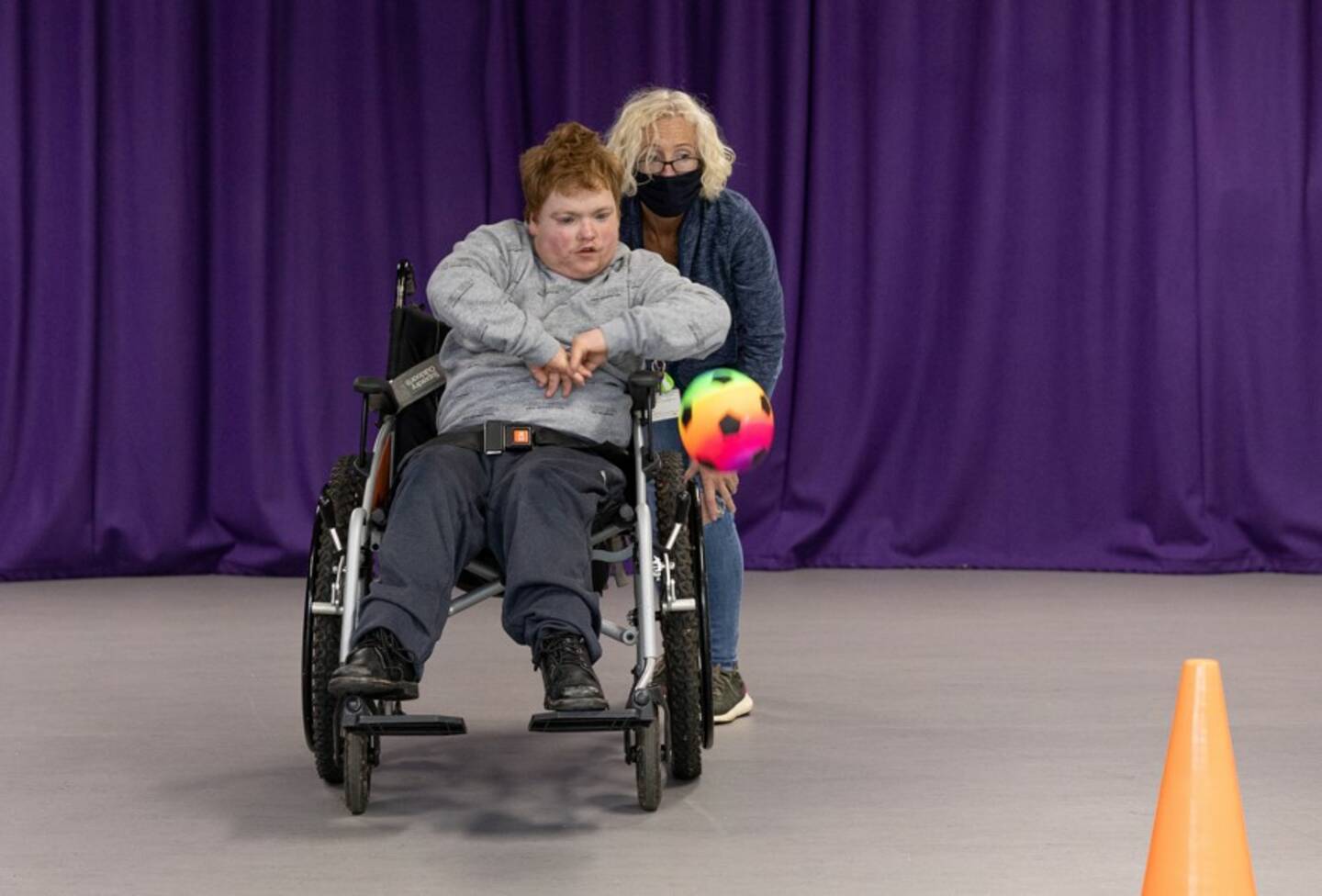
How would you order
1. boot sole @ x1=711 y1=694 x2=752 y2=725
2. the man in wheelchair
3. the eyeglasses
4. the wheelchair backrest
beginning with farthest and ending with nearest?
boot sole @ x1=711 y1=694 x2=752 y2=725
the eyeglasses
the wheelchair backrest
the man in wheelchair

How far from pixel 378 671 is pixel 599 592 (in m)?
0.45

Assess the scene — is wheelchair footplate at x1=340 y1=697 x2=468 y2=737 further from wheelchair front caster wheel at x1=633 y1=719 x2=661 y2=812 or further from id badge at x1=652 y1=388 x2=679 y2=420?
id badge at x1=652 y1=388 x2=679 y2=420

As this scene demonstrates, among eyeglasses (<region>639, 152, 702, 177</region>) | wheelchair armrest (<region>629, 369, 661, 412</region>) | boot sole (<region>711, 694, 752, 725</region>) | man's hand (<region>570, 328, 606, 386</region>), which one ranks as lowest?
boot sole (<region>711, 694, 752, 725</region>)

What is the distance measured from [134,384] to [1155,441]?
283cm

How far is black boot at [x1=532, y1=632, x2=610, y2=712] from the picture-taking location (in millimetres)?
2186

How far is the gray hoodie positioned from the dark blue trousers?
115mm

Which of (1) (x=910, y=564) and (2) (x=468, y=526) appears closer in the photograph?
(2) (x=468, y=526)

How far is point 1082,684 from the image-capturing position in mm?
3273

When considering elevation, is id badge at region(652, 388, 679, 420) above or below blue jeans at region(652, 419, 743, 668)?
above

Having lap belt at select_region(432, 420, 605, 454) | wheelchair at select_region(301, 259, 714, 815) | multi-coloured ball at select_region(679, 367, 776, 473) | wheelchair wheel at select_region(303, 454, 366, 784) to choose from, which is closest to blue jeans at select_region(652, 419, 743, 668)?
multi-coloured ball at select_region(679, 367, 776, 473)

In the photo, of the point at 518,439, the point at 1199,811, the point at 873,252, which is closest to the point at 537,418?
the point at 518,439

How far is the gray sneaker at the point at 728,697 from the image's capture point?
9.70ft

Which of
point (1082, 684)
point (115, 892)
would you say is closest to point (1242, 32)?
point (1082, 684)

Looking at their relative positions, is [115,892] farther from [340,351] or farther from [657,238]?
[340,351]
